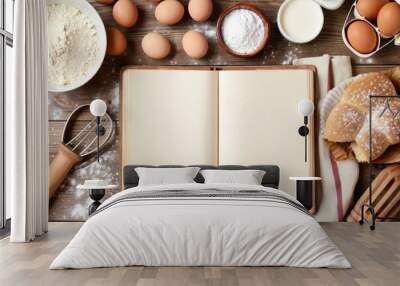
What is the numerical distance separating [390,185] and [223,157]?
1710 mm

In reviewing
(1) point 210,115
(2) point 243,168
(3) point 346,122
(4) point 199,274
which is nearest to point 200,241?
(4) point 199,274

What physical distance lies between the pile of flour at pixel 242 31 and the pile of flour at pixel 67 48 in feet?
4.47

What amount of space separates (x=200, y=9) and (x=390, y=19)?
1869 millimetres

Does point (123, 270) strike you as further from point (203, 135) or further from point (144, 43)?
point (144, 43)

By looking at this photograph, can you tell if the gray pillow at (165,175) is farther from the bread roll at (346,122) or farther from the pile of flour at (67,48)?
the bread roll at (346,122)

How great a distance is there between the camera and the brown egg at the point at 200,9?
604 cm

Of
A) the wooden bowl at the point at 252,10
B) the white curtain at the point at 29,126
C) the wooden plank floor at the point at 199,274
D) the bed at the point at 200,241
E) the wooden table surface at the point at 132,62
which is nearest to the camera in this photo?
the wooden plank floor at the point at 199,274

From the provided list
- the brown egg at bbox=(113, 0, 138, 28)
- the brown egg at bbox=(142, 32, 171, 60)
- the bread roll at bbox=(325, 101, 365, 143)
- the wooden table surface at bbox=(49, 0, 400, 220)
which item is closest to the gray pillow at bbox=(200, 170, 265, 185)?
the bread roll at bbox=(325, 101, 365, 143)

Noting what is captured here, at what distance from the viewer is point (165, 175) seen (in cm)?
564

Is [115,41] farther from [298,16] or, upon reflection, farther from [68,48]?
[298,16]

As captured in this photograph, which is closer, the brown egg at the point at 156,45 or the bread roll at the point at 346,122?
the bread roll at the point at 346,122

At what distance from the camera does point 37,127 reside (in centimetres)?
519

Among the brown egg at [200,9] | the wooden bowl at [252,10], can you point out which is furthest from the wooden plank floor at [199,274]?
the brown egg at [200,9]

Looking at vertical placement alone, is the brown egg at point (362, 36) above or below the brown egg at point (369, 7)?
below
